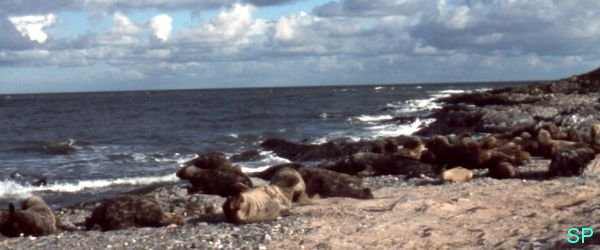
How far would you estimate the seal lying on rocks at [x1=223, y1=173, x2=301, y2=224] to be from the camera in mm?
10891

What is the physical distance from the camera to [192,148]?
33125mm

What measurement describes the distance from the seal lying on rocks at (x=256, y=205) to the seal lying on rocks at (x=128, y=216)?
42.5 inches

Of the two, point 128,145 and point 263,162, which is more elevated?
point 263,162

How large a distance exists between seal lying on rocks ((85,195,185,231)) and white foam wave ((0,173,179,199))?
7622mm

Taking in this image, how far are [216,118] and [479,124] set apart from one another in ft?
90.0

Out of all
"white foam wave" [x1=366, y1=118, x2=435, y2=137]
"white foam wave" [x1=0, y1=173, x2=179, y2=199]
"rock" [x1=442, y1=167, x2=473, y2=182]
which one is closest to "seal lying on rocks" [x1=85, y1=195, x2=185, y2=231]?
"rock" [x1=442, y1=167, x2=473, y2=182]

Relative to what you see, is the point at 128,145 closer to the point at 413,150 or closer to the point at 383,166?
the point at 413,150

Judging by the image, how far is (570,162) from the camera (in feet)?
45.8

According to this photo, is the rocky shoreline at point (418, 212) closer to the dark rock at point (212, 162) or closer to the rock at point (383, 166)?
the rock at point (383, 166)

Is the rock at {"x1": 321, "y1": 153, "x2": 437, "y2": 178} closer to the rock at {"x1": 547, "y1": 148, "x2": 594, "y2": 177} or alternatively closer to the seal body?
the rock at {"x1": 547, "y1": 148, "x2": 594, "y2": 177}

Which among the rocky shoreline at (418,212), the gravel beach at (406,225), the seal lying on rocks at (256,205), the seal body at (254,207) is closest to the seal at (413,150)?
the rocky shoreline at (418,212)

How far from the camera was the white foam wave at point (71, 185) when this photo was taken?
771 inches

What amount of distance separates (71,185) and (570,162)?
40.0ft

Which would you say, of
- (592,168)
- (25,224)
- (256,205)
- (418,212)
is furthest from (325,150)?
(418,212)
